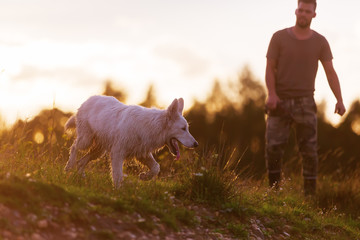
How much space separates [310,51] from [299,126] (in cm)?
125

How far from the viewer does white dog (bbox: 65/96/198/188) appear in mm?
7277

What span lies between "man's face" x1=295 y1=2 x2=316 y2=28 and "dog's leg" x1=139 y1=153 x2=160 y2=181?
3.31m

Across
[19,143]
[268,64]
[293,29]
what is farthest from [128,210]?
[293,29]

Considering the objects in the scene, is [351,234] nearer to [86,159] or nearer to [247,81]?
[86,159]

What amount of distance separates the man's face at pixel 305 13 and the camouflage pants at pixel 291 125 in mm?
1249

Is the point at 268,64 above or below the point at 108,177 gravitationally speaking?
above

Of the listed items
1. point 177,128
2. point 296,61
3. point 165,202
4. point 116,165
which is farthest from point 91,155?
point 296,61

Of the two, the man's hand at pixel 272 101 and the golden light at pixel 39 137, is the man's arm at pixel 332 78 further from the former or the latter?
the golden light at pixel 39 137

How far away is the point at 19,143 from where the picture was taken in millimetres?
7613

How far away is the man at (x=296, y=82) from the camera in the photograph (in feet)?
27.5

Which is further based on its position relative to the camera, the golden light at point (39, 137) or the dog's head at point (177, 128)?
the golden light at point (39, 137)

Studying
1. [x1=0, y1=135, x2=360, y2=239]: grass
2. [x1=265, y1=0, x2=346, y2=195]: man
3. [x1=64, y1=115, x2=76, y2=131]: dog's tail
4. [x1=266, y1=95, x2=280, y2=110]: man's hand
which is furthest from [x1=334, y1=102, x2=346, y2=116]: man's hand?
[x1=64, y1=115, x2=76, y2=131]: dog's tail

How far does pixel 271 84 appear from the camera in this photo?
841 centimetres

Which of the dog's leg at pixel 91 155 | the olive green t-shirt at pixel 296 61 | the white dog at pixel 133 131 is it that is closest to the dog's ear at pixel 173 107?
the white dog at pixel 133 131
